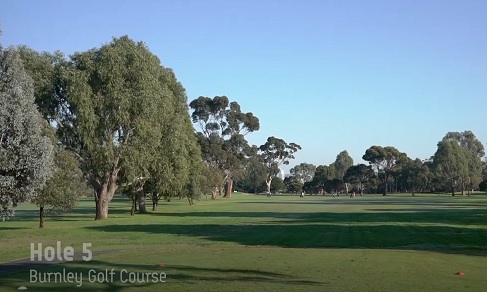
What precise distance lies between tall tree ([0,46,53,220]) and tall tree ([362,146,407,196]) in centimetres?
15091

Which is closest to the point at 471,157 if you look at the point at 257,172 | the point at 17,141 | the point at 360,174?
the point at 360,174

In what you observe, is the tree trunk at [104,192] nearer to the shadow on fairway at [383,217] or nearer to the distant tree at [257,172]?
the shadow on fairway at [383,217]

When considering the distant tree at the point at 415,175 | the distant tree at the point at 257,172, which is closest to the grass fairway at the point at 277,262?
the distant tree at the point at 415,175

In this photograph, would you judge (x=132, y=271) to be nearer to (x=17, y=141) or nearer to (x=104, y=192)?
(x=17, y=141)

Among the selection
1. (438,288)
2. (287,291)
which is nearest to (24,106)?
(287,291)

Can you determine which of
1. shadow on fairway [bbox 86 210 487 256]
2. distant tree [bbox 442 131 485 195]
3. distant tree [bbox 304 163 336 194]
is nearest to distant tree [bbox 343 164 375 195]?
distant tree [bbox 304 163 336 194]

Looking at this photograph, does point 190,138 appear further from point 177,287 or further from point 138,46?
point 177,287

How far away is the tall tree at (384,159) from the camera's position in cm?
16825

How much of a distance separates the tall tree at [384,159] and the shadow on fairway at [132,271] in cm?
15714

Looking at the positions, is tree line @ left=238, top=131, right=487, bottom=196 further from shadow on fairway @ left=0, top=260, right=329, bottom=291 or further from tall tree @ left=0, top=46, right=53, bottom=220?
shadow on fairway @ left=0, top=260, right=329, bottom=291

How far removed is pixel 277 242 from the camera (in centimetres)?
2859

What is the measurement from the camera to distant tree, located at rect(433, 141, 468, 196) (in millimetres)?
147375

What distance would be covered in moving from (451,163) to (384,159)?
26.2m

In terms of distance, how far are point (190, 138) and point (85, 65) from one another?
22.8 metres
